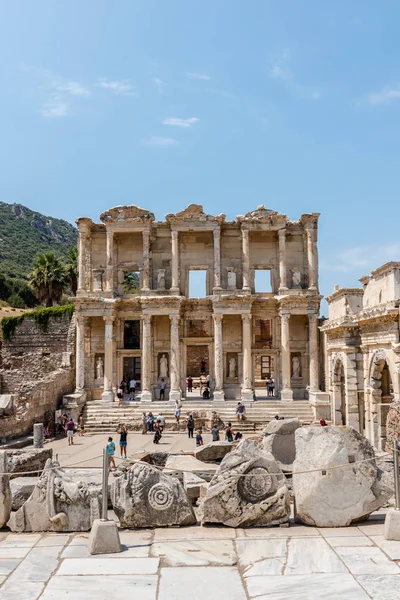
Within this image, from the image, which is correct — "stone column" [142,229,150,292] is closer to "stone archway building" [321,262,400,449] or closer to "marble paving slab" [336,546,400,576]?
"stone archway building" [321,262,400,449]

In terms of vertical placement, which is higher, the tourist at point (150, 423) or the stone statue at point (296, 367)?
the stone statue at point (296, 367)

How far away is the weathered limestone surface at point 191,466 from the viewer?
10758mm

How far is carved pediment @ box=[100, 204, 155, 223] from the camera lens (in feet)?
94.4

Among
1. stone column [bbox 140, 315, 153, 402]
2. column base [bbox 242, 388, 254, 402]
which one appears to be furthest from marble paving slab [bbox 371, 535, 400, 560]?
stone column [bbox 140, 315, 153, 402]

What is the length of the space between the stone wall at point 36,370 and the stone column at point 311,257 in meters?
13.4

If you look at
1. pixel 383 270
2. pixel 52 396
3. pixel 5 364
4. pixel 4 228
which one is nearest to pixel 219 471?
pixel 383 270

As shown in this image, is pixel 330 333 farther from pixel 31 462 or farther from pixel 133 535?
pixel 133 535

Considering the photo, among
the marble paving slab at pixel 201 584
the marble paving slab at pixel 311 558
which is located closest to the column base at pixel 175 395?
the marble paving slab at pixel 311 558

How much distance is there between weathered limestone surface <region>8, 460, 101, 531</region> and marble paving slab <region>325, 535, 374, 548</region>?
3207 millimetres

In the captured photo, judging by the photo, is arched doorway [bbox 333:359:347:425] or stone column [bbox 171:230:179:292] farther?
stone column [bbox 171:230:179:292]

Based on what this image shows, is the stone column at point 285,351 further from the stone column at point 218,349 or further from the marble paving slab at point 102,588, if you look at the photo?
the marble paving slab at point 102,588

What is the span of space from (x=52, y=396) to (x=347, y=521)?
1988 cm

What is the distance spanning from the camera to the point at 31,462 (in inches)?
457

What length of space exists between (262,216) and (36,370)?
16.6 m
